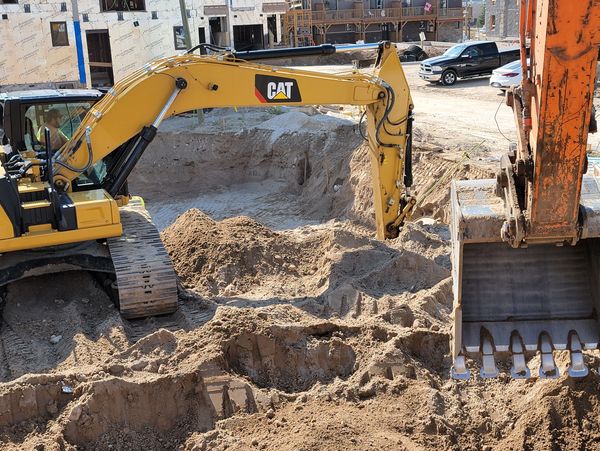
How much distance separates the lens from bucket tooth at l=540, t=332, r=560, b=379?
5.00 meters

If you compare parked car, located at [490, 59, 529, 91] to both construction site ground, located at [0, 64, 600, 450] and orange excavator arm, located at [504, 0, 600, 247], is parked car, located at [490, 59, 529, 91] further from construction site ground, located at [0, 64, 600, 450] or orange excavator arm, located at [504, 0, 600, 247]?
orange excavator arm, located at [504, 0, 600, 247]

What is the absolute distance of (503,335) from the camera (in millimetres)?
5367

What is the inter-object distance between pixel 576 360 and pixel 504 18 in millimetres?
42270

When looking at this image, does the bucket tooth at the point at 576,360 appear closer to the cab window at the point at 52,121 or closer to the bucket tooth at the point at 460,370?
the bucket tooth at the point at 460,370

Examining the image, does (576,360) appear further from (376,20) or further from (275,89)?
(376,20)

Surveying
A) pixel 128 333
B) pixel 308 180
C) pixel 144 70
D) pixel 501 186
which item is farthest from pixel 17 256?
pixel 308 180

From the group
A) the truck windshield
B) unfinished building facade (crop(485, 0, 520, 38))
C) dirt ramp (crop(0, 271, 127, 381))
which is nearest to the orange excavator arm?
dirt ramp (crop(0, 271, 127, 381))

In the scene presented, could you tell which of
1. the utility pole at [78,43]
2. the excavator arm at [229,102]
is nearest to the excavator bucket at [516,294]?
the excavator arm at [229,102]

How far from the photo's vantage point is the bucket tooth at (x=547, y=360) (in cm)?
500

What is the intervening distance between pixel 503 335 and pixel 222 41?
25.4 m

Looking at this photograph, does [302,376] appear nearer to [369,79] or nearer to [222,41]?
[369,79]

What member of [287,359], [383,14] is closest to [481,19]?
[383,14]

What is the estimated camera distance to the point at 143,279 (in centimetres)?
800

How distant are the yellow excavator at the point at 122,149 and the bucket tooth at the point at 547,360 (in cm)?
414
